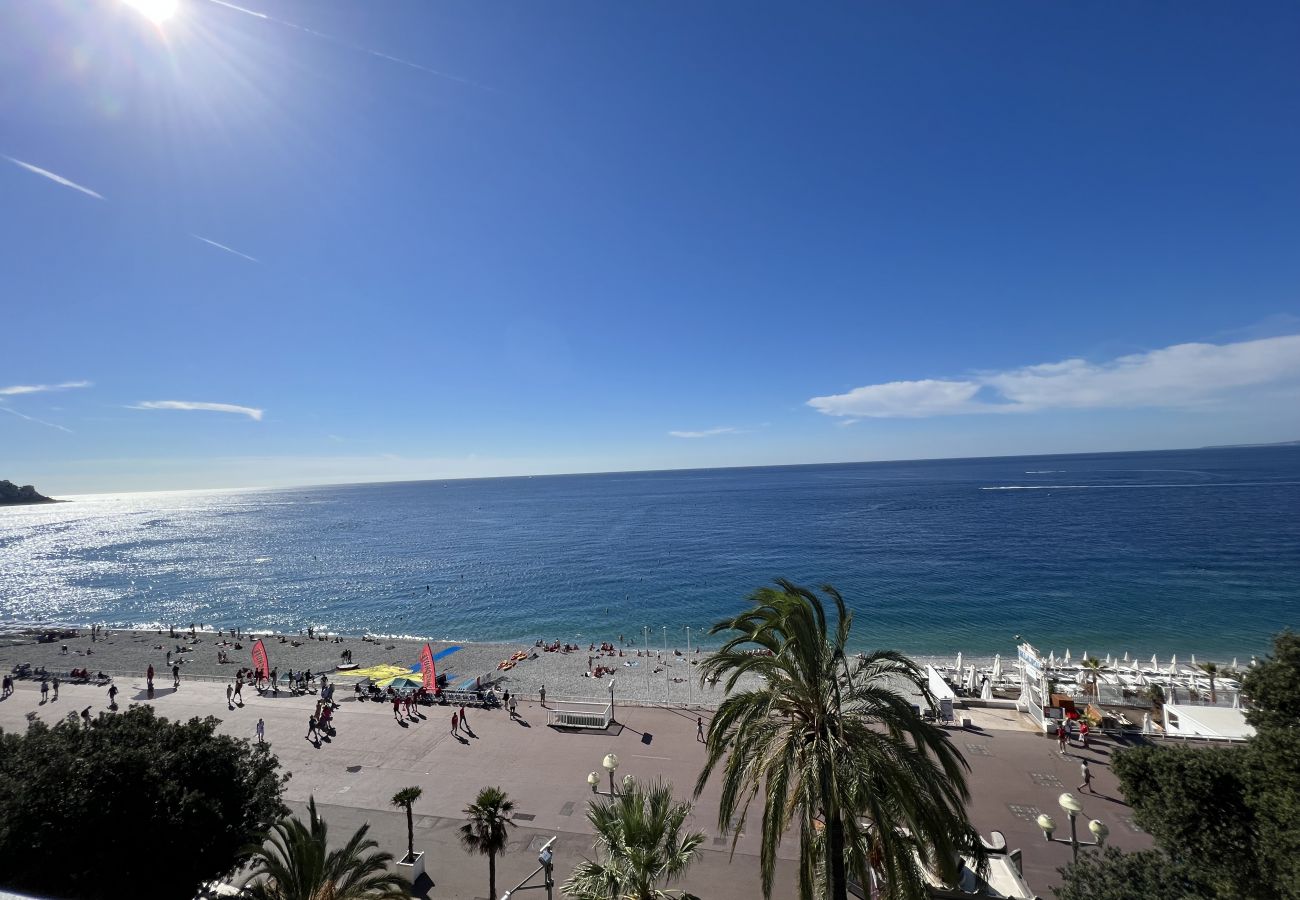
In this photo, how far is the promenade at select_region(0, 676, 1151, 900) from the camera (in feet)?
44.9

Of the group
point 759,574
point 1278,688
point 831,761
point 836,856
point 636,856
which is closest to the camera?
point 831,761

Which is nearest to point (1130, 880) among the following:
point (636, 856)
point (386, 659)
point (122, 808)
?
point (636, 856)

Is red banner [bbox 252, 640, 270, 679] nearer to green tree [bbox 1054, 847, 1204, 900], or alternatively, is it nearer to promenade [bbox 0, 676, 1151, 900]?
promenade [bbox 0, 676, 1151, 900]

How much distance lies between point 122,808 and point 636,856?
29.3 ft

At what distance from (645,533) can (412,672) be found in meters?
69.2

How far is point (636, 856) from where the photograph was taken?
8.50 meters

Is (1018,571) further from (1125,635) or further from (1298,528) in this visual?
(1298,528)

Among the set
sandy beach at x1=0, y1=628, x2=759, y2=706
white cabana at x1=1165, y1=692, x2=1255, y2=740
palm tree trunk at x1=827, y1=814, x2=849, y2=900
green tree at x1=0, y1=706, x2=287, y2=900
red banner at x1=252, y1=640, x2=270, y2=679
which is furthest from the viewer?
sandy beach at x1=0, y1=628, x2=759, y2=706

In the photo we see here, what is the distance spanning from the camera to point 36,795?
920 cm

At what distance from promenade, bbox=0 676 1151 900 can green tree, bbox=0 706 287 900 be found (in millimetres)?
4971

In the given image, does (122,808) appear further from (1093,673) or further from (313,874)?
(1093,673)

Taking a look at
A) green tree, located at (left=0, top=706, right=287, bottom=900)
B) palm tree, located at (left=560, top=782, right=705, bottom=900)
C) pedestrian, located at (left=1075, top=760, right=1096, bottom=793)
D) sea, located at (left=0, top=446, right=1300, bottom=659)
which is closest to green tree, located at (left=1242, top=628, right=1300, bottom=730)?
palm tree, located at (left=560, top=782, right=705, bottom=900)

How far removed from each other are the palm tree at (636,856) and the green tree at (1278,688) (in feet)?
26.9

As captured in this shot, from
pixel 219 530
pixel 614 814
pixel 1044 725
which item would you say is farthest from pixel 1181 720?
pixel 219 530
